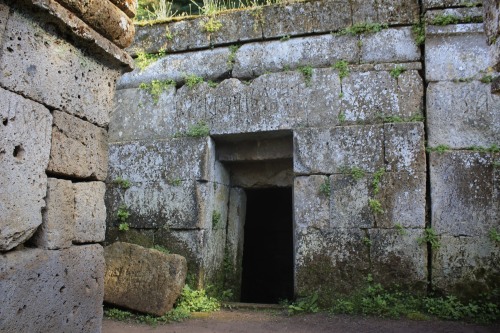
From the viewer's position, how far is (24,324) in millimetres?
2586

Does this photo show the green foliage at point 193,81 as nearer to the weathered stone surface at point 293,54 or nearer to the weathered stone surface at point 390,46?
the weathered stone surface at point 293,54

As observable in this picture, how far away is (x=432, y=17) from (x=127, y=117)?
181 inches

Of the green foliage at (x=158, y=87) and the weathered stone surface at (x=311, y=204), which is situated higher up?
the green foliage at (x=158, y=87)

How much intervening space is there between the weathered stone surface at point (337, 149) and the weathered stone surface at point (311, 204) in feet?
0.49

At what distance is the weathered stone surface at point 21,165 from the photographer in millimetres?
2525

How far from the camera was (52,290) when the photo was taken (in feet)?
9.26

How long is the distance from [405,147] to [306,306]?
93.9 inches

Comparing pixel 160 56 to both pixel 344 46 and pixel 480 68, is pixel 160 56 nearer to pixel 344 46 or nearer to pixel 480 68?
pixel 344 46

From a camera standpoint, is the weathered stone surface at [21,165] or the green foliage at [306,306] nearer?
the weathered stone surface at [21,165]

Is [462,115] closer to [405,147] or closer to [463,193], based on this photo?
[405,147]

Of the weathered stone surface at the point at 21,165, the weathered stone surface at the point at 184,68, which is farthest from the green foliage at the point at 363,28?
the weathered stone surface at the point at 21,165

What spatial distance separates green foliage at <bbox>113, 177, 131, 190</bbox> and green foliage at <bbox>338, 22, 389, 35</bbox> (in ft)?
12.3

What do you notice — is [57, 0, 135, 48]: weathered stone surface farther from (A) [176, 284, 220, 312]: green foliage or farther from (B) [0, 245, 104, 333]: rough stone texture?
(A) [176, 284, 220, 312]: green foliage

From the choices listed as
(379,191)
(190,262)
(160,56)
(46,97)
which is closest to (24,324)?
(46,97)
